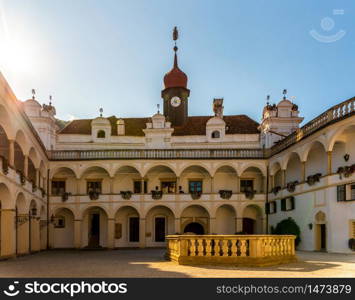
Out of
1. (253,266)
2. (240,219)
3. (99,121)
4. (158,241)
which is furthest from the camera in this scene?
(99,121)

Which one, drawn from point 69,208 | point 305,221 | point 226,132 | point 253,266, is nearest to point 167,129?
point 226,132

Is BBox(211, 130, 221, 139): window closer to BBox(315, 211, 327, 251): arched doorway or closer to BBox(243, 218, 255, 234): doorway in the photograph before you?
BBox(243, 218, 255, 234): doorway

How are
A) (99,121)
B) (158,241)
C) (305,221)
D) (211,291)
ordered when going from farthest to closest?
(99,121) < (158,241) < (305,221) < (211,291)

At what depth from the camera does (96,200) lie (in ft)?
125

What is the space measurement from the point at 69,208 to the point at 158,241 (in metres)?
8.33

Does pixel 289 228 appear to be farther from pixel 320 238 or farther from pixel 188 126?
pixel 188 126

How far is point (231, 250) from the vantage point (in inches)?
637

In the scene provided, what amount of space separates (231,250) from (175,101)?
31.3 meters

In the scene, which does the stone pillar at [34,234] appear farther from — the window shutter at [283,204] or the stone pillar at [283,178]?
the stone pillar at [283,178]

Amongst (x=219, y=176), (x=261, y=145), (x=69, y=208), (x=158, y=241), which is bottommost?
(x=158, y=241)

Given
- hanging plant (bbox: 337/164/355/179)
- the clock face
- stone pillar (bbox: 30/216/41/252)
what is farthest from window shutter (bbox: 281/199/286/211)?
stone pillar (bbox: 30/216/41/252)

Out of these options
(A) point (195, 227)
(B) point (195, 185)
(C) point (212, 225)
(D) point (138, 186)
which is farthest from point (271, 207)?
(D) point (138, 186)

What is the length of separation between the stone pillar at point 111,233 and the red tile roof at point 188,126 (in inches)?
375

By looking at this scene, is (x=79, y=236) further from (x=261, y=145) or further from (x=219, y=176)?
(x=261, y=145)
